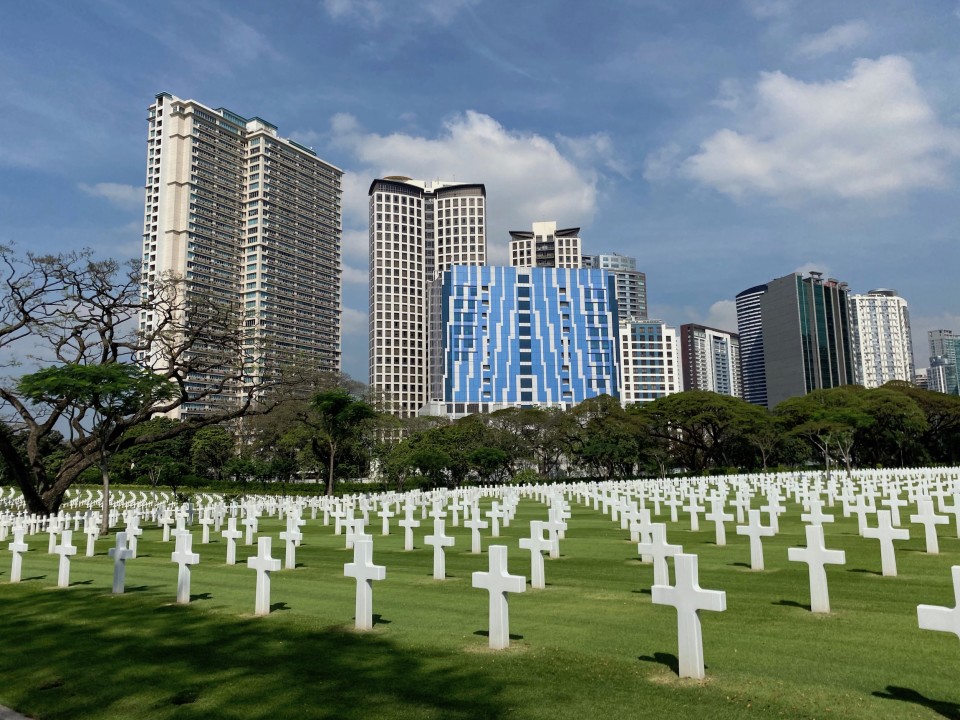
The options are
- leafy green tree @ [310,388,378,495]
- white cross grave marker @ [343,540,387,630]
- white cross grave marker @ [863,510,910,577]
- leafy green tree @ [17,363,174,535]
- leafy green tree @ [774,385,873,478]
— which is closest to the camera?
white cross grave marker @ [343,540,387,630]

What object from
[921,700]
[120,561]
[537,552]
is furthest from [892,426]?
[120,561]

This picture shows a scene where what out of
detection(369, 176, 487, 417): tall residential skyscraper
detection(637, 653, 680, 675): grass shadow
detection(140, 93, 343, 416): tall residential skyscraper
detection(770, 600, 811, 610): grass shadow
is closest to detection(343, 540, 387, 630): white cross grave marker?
detection(637, 653, 680, 675): grass shadow

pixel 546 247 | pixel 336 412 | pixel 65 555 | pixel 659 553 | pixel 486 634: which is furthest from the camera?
pixel 546 247

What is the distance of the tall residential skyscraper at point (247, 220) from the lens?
4855 inches

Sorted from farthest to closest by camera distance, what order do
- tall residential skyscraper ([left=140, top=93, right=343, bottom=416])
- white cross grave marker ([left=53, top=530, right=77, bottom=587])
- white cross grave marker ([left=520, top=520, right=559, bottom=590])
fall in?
tall residential skyscraper ([left=140, top=93, right=343, bottom=416]) → white cross grave marker ([left=53, top=530, right=77, bottom=587]) → white cross grave marker ([left=520, top=520, right=559, bottom=590])

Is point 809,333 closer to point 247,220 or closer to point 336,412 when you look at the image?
point 247,220

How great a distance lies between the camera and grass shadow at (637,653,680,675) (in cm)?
563

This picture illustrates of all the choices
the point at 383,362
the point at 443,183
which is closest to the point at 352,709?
the point at 383,362

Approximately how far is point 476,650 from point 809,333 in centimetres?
17414

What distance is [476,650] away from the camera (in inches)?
250

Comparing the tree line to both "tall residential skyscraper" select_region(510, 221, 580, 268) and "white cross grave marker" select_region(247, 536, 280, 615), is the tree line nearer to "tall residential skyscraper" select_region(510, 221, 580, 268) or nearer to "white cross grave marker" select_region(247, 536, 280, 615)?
"white cross grave marker" select_region(247, 536, 280, 615)

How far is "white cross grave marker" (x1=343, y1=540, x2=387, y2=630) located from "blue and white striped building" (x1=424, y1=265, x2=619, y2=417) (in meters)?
111

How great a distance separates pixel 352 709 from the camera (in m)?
4.91

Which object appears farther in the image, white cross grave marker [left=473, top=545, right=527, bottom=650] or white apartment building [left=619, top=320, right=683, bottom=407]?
white apartment building [left=619, top=320, right=683, bottom=407]
